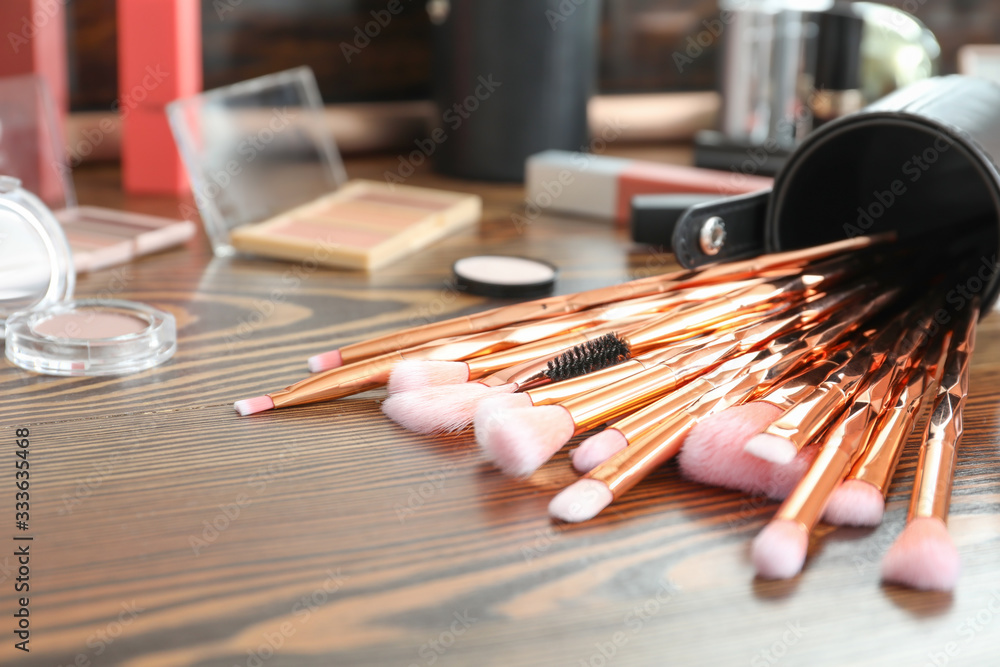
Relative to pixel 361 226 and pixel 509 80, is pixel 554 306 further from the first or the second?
pixel 509 80

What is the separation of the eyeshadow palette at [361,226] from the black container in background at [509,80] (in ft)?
0.31

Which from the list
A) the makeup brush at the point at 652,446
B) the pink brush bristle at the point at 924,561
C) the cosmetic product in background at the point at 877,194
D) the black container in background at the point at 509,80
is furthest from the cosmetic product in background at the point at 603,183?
the pink brush bristle at the point at 924,561

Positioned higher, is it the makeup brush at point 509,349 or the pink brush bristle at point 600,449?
the makeup brush at point 509,349

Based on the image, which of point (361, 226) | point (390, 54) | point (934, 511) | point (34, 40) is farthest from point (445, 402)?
point (390, 54)

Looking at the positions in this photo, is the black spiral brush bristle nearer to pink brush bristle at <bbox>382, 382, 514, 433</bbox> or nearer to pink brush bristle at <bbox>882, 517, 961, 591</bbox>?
pink brush bristle at <bbox>382, 382, 514, 433</bbox>

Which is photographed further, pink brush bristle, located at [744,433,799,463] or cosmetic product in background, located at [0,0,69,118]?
cosmetic product in background, located at [0,0,69,118]

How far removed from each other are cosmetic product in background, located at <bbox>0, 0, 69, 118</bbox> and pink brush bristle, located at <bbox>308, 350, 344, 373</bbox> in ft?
1.32

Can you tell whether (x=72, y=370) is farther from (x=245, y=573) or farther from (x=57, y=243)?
(x=245, y=573)

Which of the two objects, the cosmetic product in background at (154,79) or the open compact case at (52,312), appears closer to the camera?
the open compact case at (52,312)

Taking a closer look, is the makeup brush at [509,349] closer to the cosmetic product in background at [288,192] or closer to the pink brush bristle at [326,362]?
the pink brush bristle at [326,362]

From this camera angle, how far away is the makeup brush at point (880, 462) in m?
0.40

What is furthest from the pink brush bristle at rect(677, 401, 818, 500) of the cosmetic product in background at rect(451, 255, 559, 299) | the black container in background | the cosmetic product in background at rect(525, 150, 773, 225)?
the black container in background

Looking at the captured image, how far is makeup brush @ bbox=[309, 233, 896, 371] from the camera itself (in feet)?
1.72

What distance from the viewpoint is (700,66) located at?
3.99 ft
